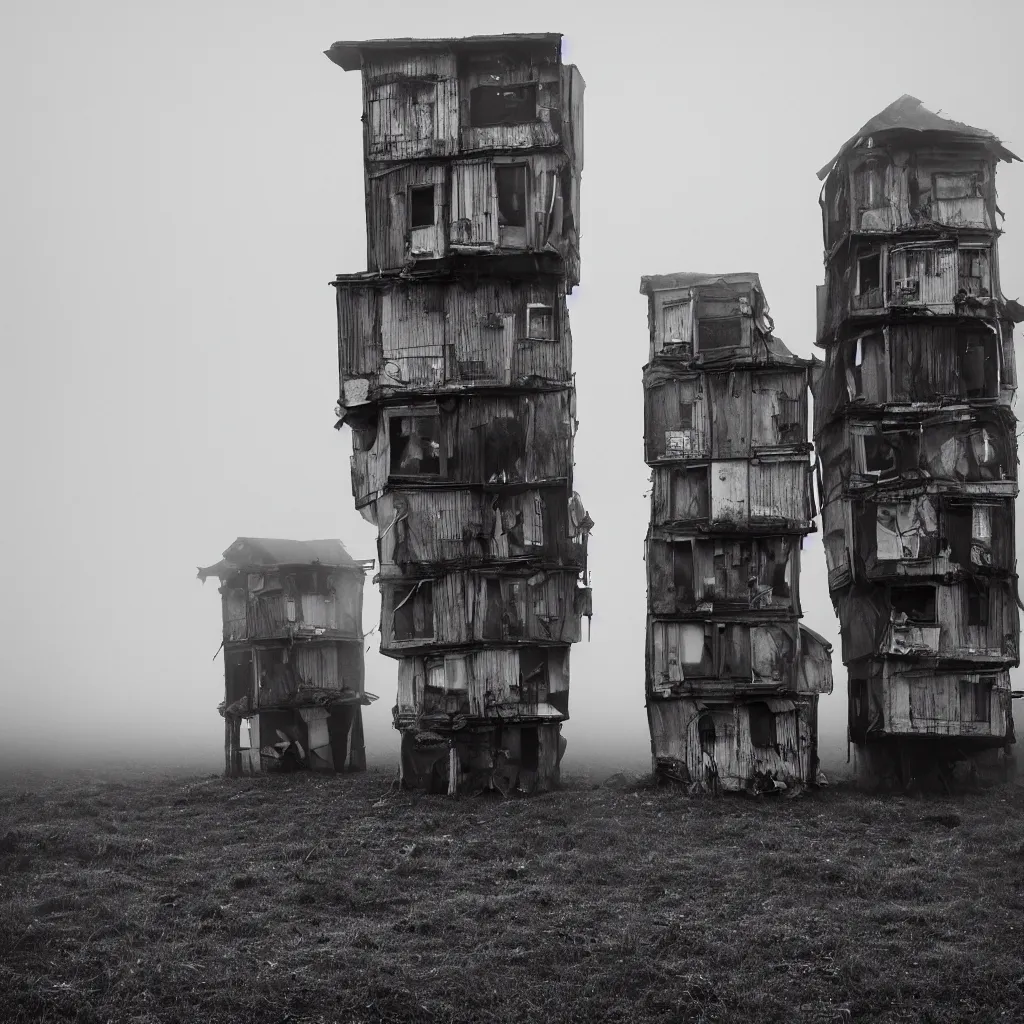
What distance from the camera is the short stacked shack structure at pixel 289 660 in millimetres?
55688

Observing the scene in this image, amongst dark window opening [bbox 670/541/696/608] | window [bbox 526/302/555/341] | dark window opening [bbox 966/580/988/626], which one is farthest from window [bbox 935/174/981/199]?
dark window opening [bbox 670/541/696/608]

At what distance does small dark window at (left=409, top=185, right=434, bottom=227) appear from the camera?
153 ft

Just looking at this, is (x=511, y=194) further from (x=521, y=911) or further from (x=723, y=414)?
(x=521, y=911)

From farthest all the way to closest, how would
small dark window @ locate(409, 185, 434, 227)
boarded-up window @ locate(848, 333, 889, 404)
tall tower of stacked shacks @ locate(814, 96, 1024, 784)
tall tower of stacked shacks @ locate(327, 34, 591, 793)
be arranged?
small dark window @ locate(409, 185, 434, 227)
boarded-up window @ locate(848, 333, 889, 404)
tall tower of stacked shacks @ locate(327, 34, 591, 793)
tall tower of stacked shacks @ locate(814, 96, 1024, 784)

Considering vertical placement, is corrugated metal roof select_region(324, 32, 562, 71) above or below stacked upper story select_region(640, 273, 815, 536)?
above

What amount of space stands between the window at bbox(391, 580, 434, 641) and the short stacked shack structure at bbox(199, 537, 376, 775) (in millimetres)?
11133

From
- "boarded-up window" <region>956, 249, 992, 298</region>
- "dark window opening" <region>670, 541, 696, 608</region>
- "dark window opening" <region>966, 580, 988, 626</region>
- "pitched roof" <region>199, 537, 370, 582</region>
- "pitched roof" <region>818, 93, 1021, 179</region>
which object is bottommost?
"dark window opening" <region>966, 580, 988, 626</region>

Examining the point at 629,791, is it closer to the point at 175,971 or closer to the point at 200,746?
the point at 175,971

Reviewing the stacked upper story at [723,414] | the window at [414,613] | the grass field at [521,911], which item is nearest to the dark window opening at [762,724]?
the grass field at [521,911]

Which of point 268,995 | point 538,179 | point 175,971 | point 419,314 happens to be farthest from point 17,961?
point 538,179

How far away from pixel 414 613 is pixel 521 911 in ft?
59.8

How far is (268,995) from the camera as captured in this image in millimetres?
23766

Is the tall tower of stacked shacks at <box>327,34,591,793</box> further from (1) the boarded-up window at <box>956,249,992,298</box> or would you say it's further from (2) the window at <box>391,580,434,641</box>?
(1) the boarded-up window at <box>956,249,992,298</box>

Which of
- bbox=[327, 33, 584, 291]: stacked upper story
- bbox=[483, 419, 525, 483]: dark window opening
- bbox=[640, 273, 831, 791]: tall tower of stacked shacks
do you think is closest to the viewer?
bbox=[640, 273, 831, 791]: tall tower of stacked shacks
